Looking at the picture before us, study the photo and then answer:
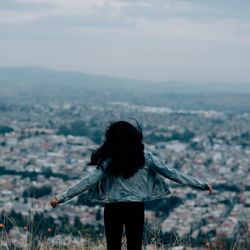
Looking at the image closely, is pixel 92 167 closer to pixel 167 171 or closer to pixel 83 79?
pixel 167 171

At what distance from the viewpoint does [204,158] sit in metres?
36.4

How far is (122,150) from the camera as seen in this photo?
351 cm

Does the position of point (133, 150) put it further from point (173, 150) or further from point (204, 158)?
point (173, 150)

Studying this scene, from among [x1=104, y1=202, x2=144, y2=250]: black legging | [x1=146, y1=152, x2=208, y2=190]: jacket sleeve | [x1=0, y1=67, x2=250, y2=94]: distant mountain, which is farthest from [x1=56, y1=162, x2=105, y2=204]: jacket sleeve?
[x1=0, y1=67, x2=250, y2=94]: distant mountain

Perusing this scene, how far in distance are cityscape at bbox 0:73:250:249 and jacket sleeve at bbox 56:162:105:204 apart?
31 centimetres

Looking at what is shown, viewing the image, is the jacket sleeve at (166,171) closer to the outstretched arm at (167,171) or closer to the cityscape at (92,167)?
the outstretched arm at (167,171)

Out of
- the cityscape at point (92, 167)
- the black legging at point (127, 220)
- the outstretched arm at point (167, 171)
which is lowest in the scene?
the cityscape at point (92, 167)

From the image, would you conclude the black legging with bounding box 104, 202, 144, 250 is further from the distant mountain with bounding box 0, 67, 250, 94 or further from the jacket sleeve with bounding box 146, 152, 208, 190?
the distant mountain with bounding box 0, 67, 250, 94

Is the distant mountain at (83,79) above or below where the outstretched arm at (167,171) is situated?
below

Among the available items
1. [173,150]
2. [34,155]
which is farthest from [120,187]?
[173,150]

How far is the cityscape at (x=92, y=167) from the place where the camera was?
17.5 ft

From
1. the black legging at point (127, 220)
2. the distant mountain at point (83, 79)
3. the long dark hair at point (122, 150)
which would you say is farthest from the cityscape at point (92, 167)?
the distant mountain at point (83, 79)

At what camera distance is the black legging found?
3.50 meters

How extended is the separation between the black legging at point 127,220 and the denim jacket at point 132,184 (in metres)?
0.04
